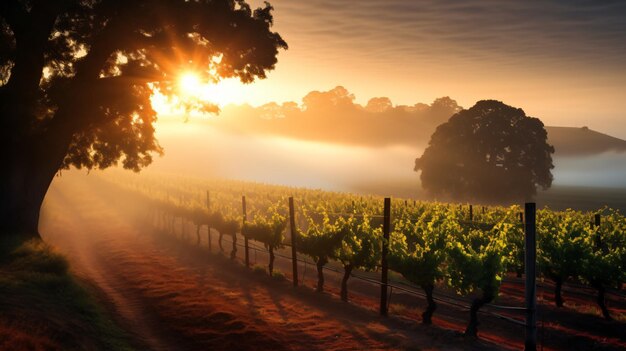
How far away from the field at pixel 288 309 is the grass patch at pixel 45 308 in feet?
3.60

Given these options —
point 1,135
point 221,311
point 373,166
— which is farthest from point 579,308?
point 373,166

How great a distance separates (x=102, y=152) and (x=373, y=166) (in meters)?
140

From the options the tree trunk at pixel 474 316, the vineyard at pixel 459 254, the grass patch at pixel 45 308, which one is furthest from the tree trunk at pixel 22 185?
the tree trunk at pixel 474 316

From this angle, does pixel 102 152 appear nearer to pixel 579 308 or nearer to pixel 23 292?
pixel 23 292

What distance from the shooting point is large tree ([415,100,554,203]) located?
5722 cm

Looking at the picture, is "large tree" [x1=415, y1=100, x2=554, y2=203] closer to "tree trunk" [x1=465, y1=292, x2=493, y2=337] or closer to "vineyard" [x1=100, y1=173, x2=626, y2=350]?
"vineyard" [x1=100, y1=173, x2=626, y2=350]

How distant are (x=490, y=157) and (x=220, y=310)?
51.6m

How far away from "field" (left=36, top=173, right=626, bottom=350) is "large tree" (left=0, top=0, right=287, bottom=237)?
5.61m

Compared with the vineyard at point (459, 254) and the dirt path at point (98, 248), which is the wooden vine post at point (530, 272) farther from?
the dirt path at point (98, 248)

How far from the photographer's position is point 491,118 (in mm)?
59562

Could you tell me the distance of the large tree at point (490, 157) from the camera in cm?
5722

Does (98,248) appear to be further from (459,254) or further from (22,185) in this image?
(459,254)

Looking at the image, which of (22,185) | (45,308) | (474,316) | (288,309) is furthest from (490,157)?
(45,308)

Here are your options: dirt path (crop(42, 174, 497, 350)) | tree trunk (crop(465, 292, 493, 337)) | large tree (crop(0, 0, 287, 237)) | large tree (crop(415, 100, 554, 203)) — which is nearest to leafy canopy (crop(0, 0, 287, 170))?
large tree (crop(0, 0, 287, 237))
